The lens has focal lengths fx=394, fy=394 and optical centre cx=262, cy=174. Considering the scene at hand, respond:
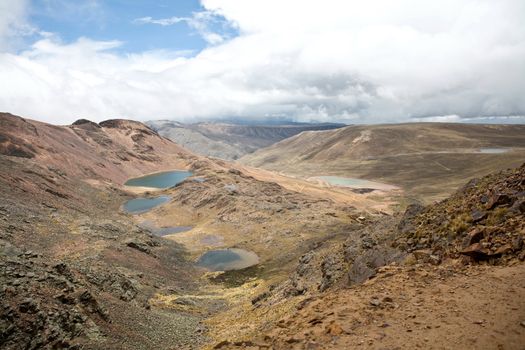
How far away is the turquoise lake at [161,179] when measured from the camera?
13738 cm

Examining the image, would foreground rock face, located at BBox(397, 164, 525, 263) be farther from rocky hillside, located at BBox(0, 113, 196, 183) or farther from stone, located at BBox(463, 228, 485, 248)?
rocky hillside, located at BBox(0, 113, 196, 183)

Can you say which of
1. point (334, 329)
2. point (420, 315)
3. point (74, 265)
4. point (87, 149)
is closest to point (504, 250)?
point (420, 315)

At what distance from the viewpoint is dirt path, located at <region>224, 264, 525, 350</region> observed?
1452 centimetres

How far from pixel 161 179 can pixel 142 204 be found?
→ 42.9 metres

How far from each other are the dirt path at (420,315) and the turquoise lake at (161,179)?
4779 inches

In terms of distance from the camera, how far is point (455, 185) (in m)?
184

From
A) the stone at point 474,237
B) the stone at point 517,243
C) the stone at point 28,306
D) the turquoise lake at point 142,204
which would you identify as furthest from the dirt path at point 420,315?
the turquoise lake at point 142,204

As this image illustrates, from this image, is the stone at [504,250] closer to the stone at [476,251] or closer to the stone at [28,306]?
the stone at [476,251]

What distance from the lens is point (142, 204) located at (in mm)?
107188

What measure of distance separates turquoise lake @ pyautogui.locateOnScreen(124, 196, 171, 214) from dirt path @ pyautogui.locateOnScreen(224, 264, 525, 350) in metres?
87.1

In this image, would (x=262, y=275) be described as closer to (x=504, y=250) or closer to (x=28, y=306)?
(x=28, y=306)

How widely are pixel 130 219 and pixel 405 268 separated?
77.3 m

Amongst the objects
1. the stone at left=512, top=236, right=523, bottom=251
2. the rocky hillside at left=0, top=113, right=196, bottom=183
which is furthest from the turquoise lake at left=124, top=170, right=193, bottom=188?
the stone at left=512, top=236, right=523, bottom=251

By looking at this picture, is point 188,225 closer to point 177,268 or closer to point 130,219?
point 130,219
